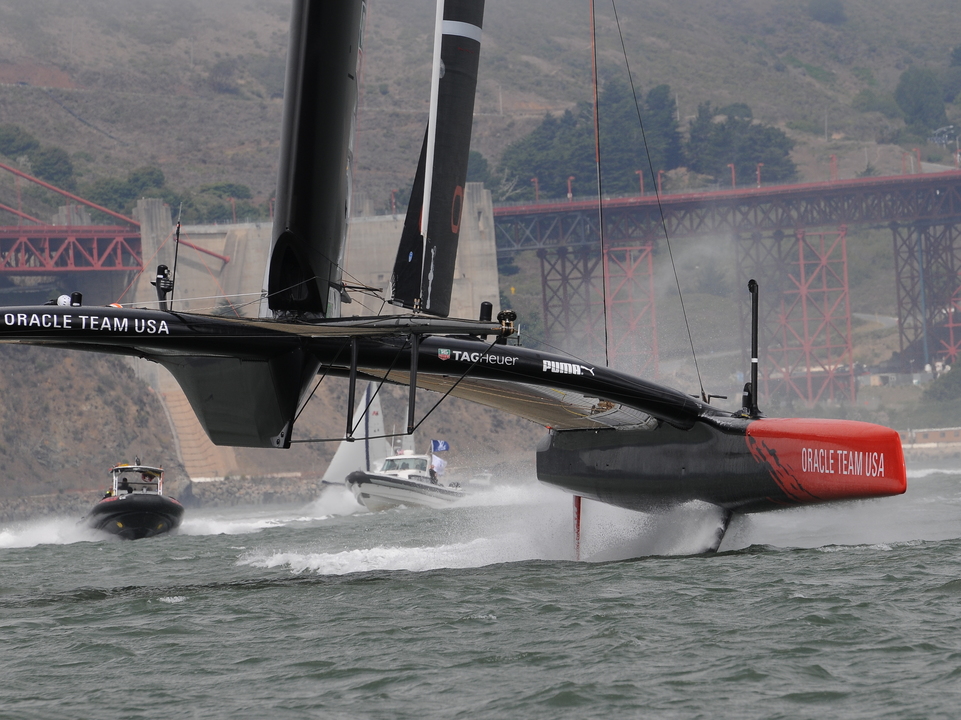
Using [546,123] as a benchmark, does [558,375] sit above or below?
below

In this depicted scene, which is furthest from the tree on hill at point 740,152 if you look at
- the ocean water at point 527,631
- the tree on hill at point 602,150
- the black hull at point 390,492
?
the ocean water at point 527,631

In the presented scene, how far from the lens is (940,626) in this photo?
222 inches

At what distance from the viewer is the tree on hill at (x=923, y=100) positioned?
100125mm

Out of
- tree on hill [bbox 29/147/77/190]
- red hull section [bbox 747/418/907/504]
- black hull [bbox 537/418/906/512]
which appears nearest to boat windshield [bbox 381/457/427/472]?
black hull [bbox 537/418/906/512]

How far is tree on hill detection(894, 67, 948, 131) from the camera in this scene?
100 meters

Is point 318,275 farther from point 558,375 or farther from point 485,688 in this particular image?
point 485,688

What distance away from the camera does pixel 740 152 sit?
8738 cm

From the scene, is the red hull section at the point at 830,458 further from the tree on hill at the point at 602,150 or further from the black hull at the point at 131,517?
the tree on hill at the point at 602,150

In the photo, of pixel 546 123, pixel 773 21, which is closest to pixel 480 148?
pixel 546 123

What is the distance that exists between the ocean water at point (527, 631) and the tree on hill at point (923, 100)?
323 feet

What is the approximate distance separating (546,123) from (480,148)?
9029 millimetres

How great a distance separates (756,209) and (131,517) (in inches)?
1812

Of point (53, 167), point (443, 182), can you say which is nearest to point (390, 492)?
point (443, 182)

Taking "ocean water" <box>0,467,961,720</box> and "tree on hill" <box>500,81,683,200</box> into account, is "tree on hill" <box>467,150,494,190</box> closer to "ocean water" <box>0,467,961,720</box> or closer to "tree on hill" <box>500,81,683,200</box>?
"tree on hill" <box>500,81,683,200</box>
